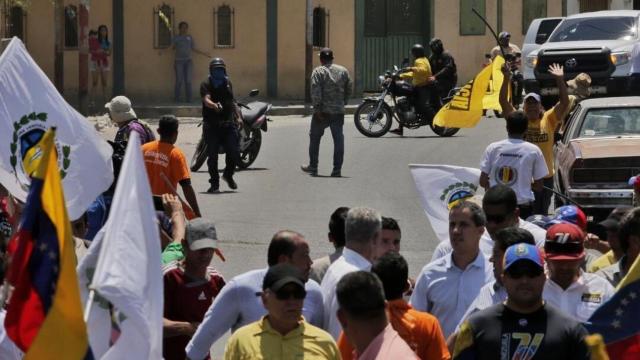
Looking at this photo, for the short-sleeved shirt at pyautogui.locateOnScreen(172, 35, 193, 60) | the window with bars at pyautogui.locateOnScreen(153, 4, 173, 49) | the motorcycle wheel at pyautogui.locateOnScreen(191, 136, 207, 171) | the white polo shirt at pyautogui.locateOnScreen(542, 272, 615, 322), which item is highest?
the window with bars at pyautogui.locateOnScreen(153, 4, 173, 49)

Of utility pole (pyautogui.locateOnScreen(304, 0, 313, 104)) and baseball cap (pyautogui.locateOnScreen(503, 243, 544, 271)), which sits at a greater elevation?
utility pole (pyautogui.locateOnScreen(304, 0, 313, 104))

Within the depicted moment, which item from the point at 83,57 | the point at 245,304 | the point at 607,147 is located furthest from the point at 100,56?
the point at 245,304

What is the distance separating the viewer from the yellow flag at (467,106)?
17500mm

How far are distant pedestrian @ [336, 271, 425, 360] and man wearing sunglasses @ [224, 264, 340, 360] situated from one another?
0.31 m

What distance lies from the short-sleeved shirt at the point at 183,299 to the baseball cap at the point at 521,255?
2090 mm

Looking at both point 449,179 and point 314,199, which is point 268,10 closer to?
point 314,199

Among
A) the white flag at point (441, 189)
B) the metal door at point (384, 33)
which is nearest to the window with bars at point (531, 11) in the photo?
the metal door at point (384, 33)

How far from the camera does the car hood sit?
1617 centimetres

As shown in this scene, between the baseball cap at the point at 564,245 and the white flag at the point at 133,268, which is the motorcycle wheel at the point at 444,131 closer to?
the baseball cap at the point at 564,245

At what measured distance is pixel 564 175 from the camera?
54.1ft

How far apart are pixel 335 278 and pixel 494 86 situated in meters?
11.5

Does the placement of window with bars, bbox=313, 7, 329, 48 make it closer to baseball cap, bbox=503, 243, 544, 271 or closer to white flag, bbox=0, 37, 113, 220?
white flag, bbox=0, 37, 113, 220

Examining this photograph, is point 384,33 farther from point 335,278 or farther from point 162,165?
point 335,278

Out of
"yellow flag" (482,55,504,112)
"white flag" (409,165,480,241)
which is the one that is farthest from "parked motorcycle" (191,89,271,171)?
"white flag" (409,165,480,241)
